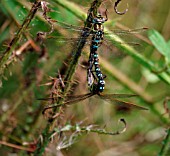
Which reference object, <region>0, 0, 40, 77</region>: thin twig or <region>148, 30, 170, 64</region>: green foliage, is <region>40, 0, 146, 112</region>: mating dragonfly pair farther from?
<region>148, 30, 170, 64</region>: green foliage

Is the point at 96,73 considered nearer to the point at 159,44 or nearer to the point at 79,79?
the point at 159,44

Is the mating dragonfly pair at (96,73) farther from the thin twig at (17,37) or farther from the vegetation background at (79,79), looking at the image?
the thin twig at (17,37)

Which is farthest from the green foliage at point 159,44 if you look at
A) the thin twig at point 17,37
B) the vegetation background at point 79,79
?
the thin twig at point 17,37

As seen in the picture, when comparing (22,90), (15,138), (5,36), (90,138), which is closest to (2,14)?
(5,36)

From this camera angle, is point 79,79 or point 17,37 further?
point 79,79

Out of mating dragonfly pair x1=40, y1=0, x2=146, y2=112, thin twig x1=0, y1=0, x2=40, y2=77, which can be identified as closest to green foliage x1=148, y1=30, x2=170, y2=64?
mating dragonfly pair x1=40, y1=0, x2=146, y2=112

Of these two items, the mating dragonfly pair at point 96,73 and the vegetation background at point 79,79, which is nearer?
the mating dragonfly pair at point 96,73

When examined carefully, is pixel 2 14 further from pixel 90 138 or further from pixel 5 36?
pixel 90 138

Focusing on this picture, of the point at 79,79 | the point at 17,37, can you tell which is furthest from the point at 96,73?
the point at 79,79

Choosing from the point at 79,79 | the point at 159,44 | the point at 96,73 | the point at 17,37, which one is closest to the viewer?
the point at 17,37
